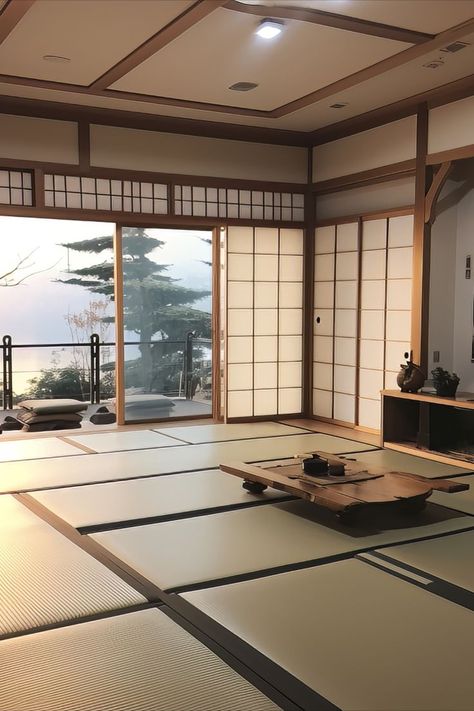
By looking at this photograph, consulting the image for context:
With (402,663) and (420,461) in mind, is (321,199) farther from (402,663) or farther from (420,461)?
(402,663)

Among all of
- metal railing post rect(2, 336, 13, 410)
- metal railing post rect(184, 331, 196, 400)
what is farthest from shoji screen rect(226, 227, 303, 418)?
metal railing post rect(2, 336, 13, 410)

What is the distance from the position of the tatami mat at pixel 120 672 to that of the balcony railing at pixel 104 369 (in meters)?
5.02

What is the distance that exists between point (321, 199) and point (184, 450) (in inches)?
137

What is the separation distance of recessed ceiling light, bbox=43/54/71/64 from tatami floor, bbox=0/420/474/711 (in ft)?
9.83

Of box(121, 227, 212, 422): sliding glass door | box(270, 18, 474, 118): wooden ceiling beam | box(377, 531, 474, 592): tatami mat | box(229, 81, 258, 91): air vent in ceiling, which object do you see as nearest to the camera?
box(377, 531, 474, 592): tatami mat

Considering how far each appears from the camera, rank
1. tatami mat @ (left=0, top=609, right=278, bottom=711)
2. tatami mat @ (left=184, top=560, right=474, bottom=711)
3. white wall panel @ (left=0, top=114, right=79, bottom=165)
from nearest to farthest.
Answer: tatami mat @ (left=0, top=609, right=278, bottom=711)
tatami mat @ (left=184, top=560, right=474, bottom=711)
white wall panel @ (left=0, top=114, right=79, bottom=165)

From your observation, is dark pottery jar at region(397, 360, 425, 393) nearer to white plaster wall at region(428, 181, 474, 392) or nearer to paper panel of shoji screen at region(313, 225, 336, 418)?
white plaster wall at region(428, 181, 474, 392)

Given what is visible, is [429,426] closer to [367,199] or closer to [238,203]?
[367,199]

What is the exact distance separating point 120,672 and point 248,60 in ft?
14.3

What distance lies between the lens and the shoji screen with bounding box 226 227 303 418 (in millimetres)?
7590

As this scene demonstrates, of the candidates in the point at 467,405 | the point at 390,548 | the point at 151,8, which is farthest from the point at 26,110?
the point at 390,548

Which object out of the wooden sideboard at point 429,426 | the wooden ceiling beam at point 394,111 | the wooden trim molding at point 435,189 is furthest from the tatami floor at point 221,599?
the wooden ceiling beam at point 394,111

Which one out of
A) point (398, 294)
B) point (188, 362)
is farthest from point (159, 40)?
point (188, 362)

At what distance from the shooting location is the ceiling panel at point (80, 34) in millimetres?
4262
